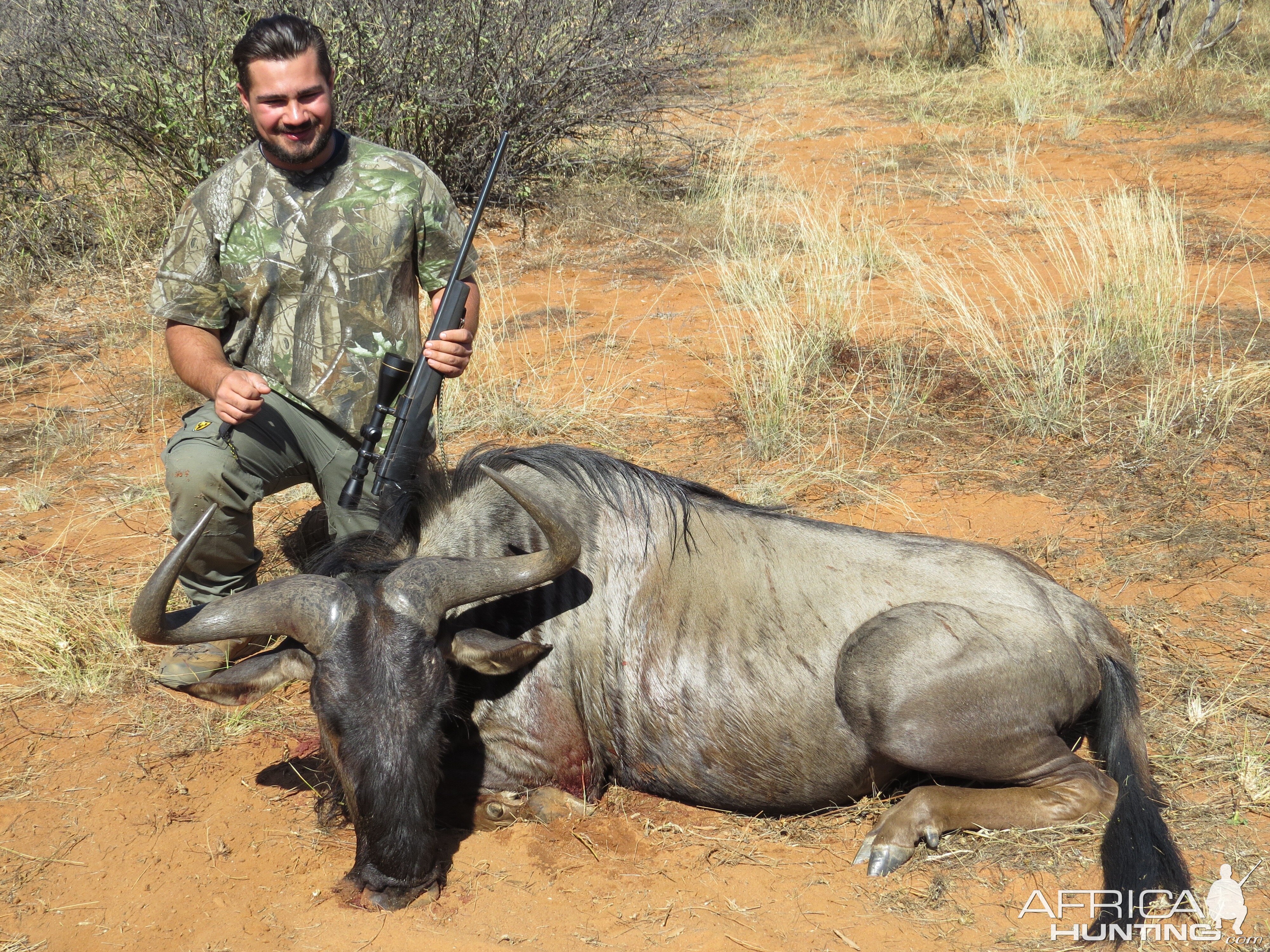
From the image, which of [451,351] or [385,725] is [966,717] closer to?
[385,725]

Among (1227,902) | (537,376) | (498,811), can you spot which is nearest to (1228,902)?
(1227,902)

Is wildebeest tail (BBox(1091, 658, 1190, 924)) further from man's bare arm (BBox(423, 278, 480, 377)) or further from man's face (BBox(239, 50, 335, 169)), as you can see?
man's face (BBox(239, 50, 335, 169))

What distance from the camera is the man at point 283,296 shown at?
413cm

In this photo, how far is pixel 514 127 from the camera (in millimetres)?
9648

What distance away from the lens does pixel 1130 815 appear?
124 inches

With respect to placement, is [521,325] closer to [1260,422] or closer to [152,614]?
[1260,422]

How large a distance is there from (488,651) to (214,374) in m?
1.63

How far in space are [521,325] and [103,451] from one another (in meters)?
2.90

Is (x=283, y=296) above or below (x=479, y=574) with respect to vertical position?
above

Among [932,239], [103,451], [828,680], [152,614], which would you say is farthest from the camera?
[932,239]

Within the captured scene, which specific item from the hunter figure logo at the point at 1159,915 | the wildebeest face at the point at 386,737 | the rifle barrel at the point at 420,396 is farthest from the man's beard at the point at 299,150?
the hunter figure logo at the point at 1159,915

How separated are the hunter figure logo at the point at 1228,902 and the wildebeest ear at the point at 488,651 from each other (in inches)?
80.2

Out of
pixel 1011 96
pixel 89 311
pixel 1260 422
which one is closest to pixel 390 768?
pixel 1260 422

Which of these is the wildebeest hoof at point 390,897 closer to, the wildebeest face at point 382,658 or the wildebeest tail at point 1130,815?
the wildebeest face at point 382,658
